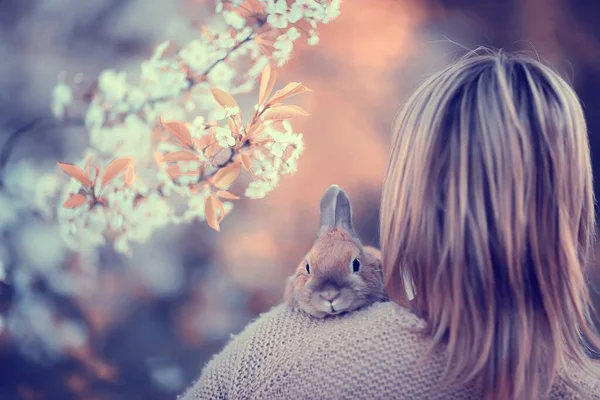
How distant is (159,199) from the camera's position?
1.35 meters

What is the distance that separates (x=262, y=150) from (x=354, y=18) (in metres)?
0.40

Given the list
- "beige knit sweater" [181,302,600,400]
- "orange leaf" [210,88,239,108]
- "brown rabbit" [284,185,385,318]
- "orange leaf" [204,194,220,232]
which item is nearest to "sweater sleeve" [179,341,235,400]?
"beige knit sweater" [181,302,600,400]

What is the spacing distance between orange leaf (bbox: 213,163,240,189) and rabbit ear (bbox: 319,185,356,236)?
0.26m

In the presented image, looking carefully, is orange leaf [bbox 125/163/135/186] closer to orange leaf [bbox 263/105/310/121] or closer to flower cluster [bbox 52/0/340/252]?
flower cluster [bbox 52/0/340/252]

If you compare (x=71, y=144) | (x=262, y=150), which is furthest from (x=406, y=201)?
(x=71, y=144)

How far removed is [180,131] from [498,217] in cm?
69

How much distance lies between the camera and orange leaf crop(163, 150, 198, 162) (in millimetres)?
1200

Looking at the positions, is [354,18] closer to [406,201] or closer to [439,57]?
[439,57]

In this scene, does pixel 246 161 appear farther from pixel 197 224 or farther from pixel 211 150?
pixel 197 224

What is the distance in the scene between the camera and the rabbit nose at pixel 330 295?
3.07ft

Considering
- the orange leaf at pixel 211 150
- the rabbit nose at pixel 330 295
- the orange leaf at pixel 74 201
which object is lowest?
the rabbit nose at pixel 330 295

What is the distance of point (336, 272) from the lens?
100cm

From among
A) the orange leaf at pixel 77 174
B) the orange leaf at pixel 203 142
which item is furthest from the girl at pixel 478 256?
the orange leaf at pixel 77 174

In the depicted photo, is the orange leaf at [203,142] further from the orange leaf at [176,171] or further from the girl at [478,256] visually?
the girl at [478,256]
